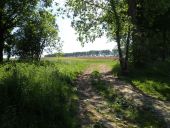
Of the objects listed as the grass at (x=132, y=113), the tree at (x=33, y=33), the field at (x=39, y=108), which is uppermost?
the tree at (x=33, y=33)

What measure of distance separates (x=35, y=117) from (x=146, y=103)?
392 inches

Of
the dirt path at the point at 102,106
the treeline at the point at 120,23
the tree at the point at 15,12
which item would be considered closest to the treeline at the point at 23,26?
the tree at the point at 15,12

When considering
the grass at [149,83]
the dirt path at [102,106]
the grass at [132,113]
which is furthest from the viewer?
the grass at [149,83]

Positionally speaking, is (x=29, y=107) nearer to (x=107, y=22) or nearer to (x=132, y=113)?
(x=132, y=113)

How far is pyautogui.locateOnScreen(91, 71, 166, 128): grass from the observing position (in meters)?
17.1

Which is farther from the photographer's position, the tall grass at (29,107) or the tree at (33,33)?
the tree at (33,33)

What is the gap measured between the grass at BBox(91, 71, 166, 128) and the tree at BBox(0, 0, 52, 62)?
2753 cm

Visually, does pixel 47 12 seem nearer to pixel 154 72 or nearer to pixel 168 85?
pixel 154 72

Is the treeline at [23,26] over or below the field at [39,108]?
over

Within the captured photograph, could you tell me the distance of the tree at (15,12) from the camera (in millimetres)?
47531

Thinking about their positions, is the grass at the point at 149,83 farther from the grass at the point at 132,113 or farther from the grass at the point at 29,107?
the grass at the point at 29,107

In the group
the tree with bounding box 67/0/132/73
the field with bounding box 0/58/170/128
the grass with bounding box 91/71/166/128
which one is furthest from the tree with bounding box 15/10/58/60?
the field with bounding box 0/58/170/128

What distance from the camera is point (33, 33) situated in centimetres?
6097

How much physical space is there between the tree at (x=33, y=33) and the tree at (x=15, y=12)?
1510mm
